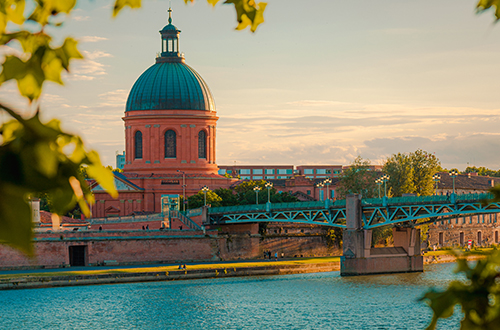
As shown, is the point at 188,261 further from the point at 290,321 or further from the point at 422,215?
the point at 290,321

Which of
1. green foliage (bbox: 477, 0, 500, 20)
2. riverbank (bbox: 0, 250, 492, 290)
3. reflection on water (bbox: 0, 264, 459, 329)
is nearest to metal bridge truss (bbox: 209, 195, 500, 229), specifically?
riverbank (bbox: 0, 250, 492, 290)

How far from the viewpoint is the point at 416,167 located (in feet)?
245

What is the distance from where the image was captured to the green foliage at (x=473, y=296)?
75.0 inches

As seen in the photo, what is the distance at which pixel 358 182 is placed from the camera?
6831cm

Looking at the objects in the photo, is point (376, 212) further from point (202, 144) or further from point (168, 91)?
point (168, 91)

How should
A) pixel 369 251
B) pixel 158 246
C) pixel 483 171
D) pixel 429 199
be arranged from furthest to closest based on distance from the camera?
pixel 483 171 → pixel 158 246 → pixel 369 251 → pixel 429 199

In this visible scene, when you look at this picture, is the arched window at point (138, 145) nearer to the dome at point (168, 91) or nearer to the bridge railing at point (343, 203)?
the dome at point (168, 91)

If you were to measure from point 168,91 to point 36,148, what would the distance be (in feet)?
241

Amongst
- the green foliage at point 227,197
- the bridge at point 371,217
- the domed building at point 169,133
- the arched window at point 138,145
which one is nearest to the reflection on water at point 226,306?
the bridge at point 371,217

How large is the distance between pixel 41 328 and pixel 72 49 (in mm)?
31427

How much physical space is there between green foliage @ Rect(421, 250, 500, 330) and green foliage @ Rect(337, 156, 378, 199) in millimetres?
65342

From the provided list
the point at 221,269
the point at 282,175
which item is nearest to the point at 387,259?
the point at 221,269

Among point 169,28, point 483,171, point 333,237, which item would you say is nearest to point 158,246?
point 333,237

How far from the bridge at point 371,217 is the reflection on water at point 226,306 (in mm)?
5451
